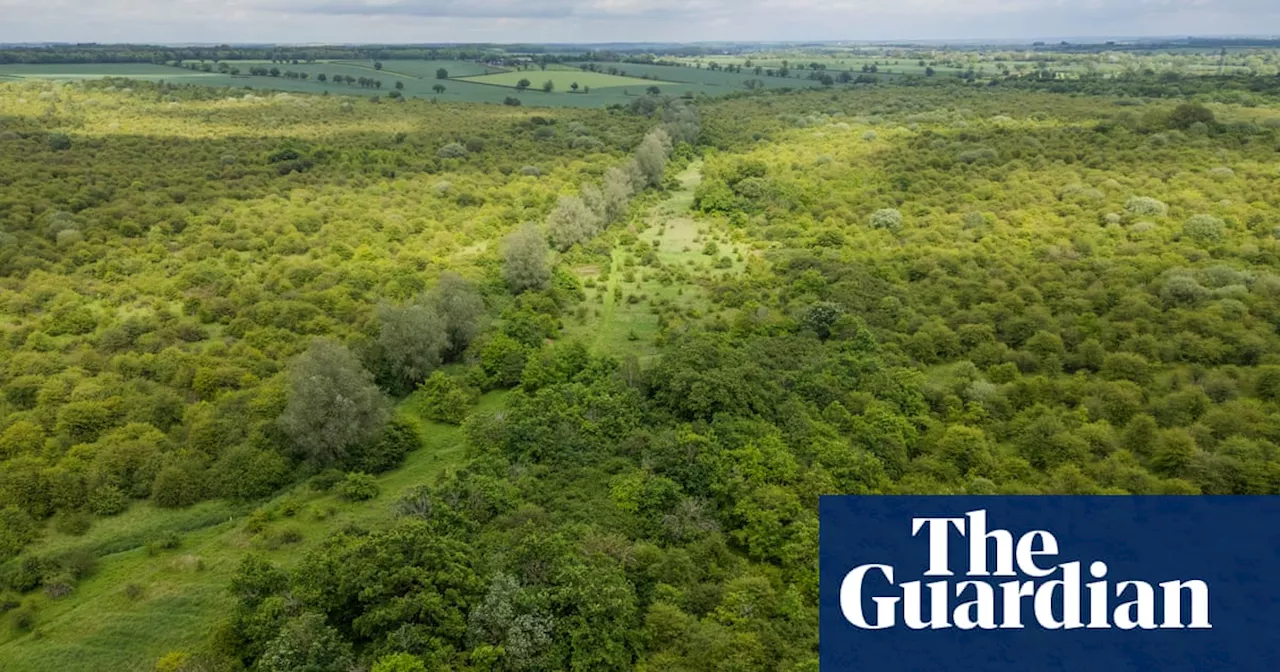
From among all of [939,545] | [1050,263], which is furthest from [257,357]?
[1050,263]

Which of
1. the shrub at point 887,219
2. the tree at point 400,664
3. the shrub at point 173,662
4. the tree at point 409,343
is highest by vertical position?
the shrub at point 887,219

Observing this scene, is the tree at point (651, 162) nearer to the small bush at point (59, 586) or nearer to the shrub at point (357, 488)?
the shrub at point (357, 488)

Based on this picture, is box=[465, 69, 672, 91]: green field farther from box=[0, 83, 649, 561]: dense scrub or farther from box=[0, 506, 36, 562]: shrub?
box=[0, 506, 36, 562]: shrub

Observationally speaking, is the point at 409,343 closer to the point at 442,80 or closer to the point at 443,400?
the point at 443,400

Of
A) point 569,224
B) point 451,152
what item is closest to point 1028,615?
point 569,224

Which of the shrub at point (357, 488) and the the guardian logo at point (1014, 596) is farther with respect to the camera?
the shrub at point (357, 488)

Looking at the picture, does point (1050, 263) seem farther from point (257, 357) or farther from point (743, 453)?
point (257, 357)

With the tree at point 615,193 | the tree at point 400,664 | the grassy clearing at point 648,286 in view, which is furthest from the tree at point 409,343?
the tree at point 615,193
